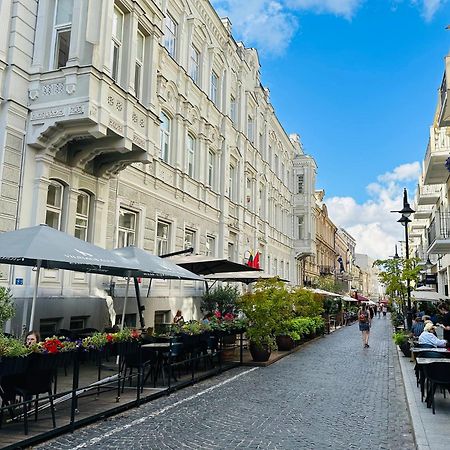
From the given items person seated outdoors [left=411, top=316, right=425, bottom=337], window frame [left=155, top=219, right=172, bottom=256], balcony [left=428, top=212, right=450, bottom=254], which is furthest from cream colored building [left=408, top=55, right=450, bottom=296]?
window frame [left=155, top=219, right=172, bottom=256]

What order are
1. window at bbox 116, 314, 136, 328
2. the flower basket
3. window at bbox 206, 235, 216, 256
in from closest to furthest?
the flower basket < window at bbox 116, 314, 136, 328 < window at bbox 206, 235, 216, 256

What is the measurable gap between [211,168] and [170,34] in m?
6.81

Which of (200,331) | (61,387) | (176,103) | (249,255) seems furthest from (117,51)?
(249,255)

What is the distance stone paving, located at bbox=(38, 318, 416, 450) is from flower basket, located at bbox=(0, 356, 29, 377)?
3.38ft

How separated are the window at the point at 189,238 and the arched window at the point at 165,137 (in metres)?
3.40

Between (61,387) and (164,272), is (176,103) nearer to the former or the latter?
(164,272)

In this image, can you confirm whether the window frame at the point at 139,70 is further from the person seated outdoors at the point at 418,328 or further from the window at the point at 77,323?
the person seated outdoors at the point at 418,328

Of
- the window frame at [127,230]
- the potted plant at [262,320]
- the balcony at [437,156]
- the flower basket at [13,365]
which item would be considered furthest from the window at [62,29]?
the balcony at [437,156]

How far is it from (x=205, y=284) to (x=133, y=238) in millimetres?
6559

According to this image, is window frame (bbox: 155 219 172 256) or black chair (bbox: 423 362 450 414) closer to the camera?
black chair (bbox: 423 362 450 414)

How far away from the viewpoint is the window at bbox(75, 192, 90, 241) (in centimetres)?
1377

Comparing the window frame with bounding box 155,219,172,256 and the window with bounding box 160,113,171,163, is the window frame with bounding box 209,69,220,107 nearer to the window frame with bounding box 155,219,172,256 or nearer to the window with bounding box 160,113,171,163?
the window with bounding box 160,113,171,163

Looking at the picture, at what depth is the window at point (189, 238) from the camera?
2103 centimetres

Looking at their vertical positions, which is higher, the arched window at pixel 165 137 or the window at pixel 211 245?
the arched window at pixel 165 137
